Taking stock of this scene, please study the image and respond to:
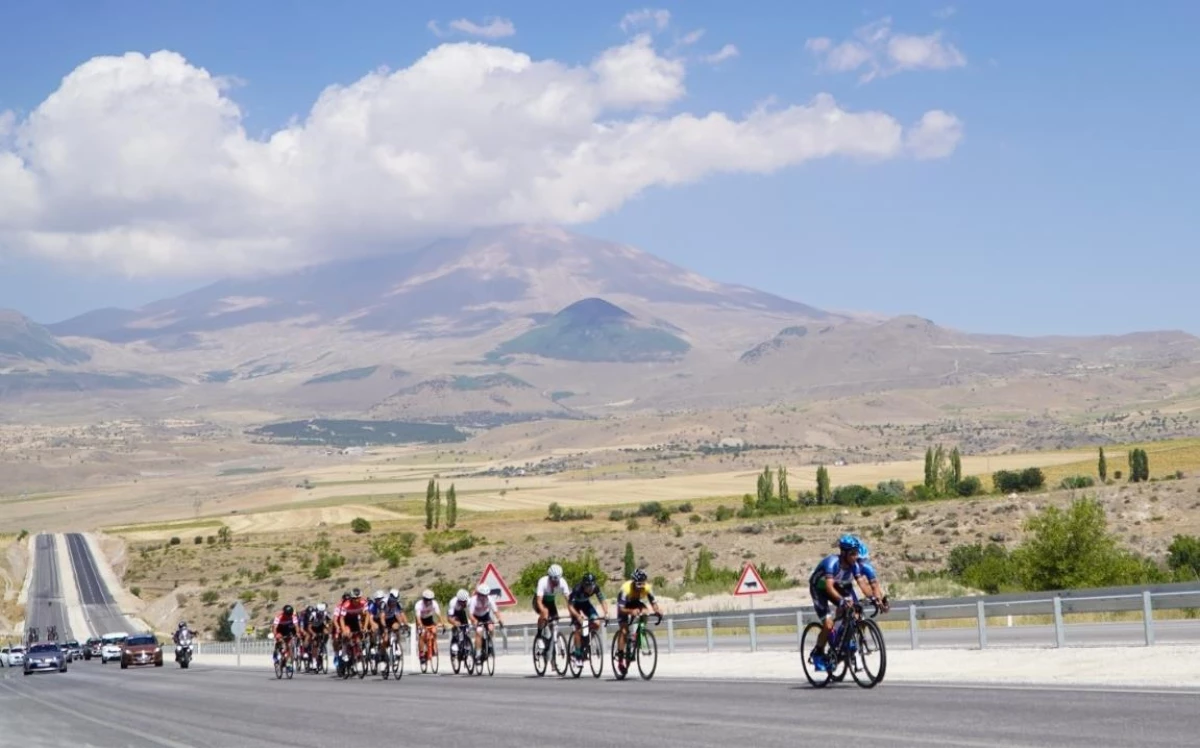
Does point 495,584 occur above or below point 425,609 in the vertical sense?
above

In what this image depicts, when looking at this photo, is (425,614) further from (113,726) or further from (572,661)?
(113,726)

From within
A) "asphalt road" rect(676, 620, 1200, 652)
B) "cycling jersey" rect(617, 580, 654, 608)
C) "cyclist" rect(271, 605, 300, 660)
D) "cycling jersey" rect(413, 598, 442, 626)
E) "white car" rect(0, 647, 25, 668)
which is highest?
"cycling jersey" rect(617, 580, 654, 608)

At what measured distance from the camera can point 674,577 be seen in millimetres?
80938

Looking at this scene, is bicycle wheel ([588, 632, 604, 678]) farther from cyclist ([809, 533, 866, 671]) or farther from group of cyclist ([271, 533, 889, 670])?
cyclist ([809, 533, 866, 671])

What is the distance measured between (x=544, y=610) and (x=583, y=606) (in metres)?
1.69

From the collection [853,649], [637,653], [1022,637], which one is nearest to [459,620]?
[637,653]

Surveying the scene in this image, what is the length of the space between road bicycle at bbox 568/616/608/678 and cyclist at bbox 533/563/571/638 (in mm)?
644

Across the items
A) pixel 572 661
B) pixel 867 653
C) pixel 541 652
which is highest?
pixel 867 653

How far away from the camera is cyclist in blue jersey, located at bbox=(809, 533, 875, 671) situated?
1958 cm

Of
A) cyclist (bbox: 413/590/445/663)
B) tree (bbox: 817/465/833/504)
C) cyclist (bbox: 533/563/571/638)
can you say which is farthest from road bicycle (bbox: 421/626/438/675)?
tree (bbox: 817/465/833/504)

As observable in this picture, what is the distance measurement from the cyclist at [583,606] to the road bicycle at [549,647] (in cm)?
98

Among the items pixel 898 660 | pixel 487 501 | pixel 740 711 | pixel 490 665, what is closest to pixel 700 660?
pixel 490 665

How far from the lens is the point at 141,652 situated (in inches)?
2228

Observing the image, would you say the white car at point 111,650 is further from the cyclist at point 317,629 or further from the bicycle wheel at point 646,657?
the bicycle wheel at point 646,657
